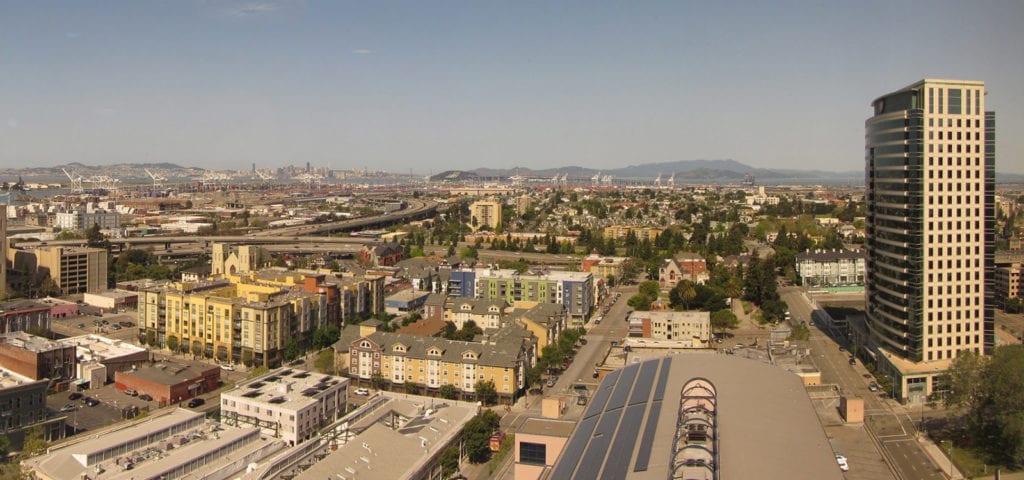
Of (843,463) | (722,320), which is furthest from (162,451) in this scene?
(722,320)

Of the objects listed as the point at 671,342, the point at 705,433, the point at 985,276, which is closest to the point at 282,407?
the point at 705,433

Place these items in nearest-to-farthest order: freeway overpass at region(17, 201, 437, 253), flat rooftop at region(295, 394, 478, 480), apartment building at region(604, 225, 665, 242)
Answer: flat rooftop at region(295, 394, 478, 480), freeway overpass at region(17, 201, 437, 253), apartment building at region(604, 225, 665, 242)

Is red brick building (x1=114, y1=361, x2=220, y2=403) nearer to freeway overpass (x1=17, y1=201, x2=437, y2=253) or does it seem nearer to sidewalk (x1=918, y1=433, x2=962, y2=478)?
sidewalk (x1=918, y1=433, x2=962, y2=478)

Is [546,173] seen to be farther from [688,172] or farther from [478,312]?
[478,312]

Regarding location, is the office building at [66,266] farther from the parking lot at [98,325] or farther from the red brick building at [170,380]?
the red brick building at [170,380]

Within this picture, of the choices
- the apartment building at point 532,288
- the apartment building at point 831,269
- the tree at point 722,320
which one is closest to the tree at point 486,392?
the apartment building at point 532,288

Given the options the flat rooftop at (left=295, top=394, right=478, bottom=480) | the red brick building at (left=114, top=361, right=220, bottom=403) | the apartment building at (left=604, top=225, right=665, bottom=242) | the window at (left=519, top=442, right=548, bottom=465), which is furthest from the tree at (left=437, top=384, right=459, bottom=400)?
the apartment building at (left=604, top=225, right=665, bottom=242)

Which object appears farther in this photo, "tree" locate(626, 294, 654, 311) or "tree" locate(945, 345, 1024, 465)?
"tree" locate(626, 294, 654, 311)

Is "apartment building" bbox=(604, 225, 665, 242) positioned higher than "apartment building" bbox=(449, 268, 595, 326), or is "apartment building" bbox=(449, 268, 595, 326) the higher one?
"apartment building" bbox=(604, 225, 665, 242)
